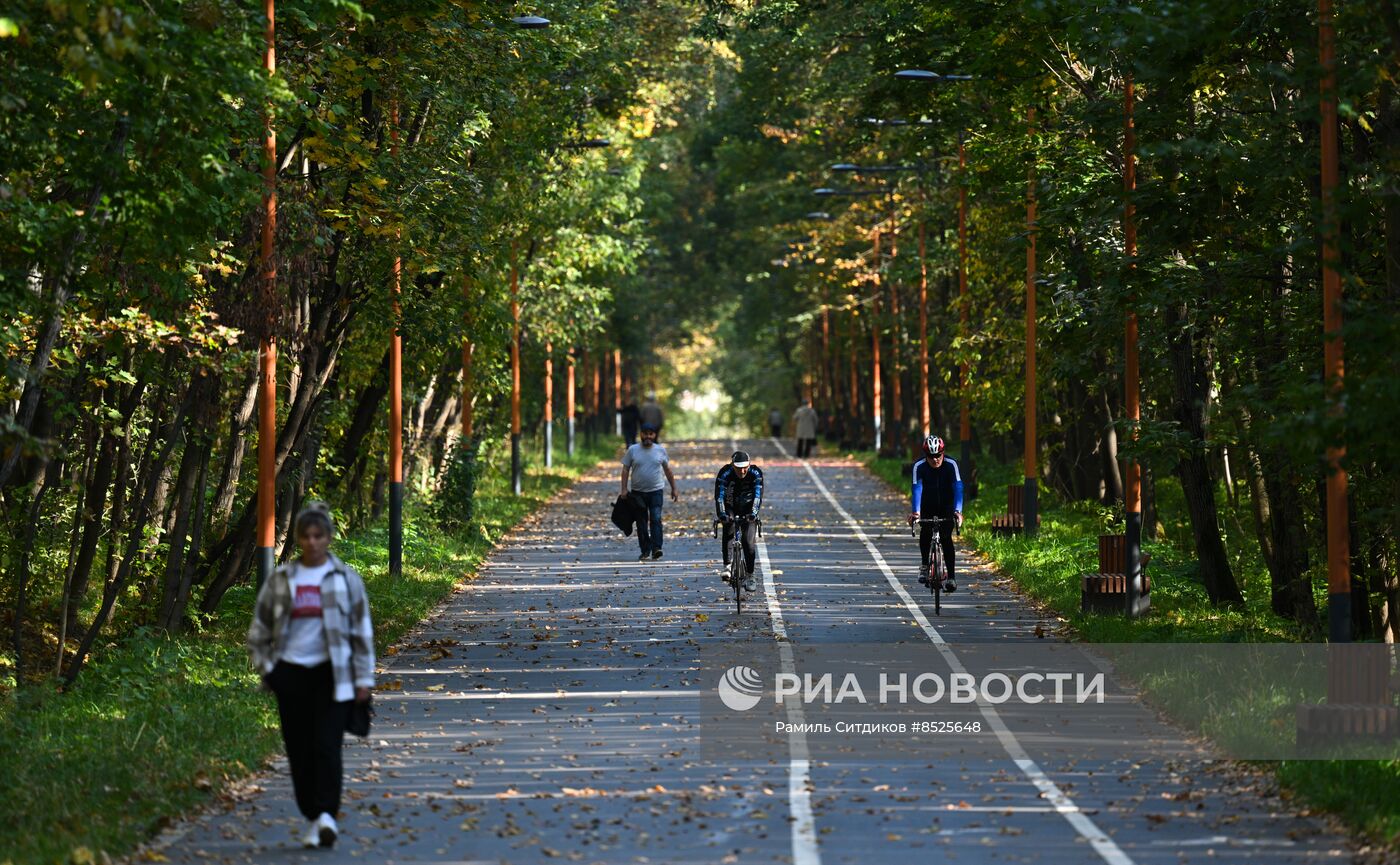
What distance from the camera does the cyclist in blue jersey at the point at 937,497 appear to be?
21984 mm

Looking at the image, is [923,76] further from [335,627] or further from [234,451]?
[335,627]

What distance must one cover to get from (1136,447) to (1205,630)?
1.90m

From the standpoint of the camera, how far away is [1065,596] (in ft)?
75.4

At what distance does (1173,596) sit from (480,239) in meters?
8.96

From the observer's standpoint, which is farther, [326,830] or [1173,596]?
[1173,596]

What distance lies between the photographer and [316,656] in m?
10.3

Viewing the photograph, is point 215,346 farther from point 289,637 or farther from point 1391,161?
point 1391,161

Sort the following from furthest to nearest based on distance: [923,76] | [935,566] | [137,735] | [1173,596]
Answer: [923,76], [1173,596], [935,566], [137,735]

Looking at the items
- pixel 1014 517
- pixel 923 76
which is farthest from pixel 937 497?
pixel 1014 517

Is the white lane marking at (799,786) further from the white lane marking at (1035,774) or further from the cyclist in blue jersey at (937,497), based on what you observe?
the cyclist in blue jersey at (937,497)

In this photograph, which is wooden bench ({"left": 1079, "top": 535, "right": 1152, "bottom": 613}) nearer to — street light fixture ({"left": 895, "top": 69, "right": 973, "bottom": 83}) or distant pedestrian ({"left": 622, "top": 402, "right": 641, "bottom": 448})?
street light fixture ({"left": 895, "top": 69, "right": 973, "bottom": 83})

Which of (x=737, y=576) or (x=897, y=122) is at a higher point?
(x=897, y=122)

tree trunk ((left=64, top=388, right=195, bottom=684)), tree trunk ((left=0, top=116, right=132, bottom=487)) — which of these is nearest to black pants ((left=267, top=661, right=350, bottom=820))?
tree trunk ((left=0, top=116, right=132, bottom=487))

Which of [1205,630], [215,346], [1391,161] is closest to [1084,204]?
[1205,630]
